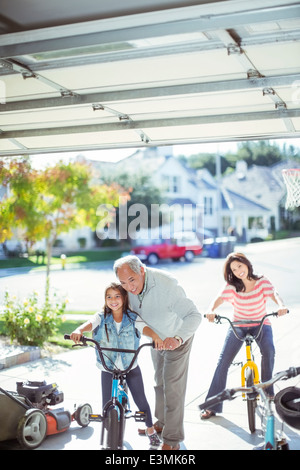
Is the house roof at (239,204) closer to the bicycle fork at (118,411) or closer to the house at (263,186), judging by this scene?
the house at (263,186)

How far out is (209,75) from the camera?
16.4 feet

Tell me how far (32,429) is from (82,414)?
0.61m

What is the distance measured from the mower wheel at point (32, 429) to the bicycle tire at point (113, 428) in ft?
2.69

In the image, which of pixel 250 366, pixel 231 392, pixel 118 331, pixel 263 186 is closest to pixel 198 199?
pixel 263 186

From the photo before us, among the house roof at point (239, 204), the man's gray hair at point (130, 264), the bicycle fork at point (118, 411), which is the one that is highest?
the house roof at point (239, 204)

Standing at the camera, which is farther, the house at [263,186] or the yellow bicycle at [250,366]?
the house at [263,186]

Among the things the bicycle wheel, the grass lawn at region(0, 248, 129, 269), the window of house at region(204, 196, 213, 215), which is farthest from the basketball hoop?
the window of house at region(204, 196, 213, 215)

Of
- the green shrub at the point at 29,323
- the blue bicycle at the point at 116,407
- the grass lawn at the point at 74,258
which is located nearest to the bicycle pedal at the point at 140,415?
the blue bicycle at the point at 116,407

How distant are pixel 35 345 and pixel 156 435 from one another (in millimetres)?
4049

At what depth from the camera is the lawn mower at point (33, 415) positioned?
494 centimetres

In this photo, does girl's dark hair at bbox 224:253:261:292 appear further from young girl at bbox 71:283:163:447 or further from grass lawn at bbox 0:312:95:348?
grass lawn at bbox 0:312:95:348
